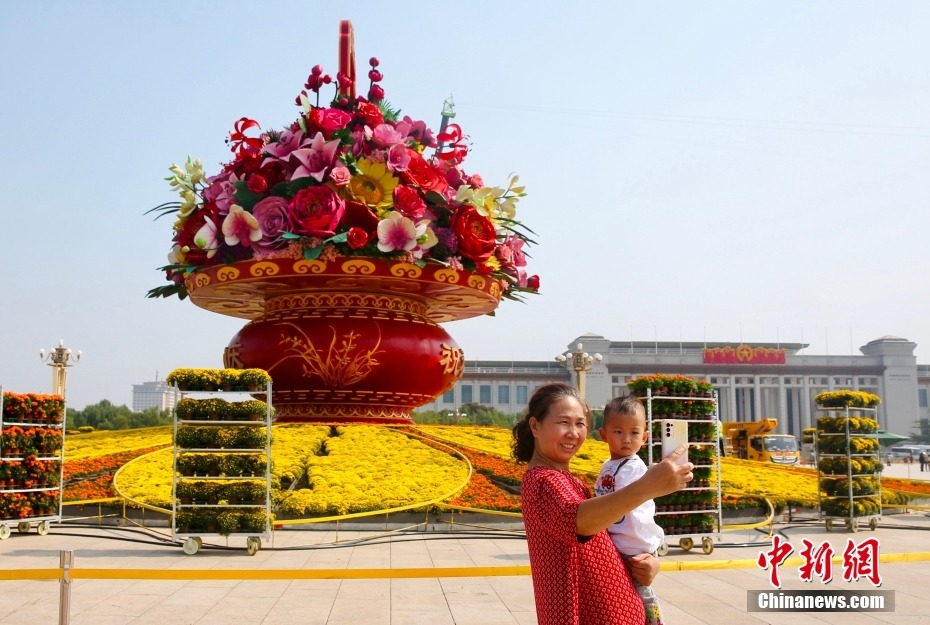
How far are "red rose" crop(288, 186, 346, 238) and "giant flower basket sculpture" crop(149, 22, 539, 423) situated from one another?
0.02m

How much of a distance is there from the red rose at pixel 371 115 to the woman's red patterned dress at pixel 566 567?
1276cm

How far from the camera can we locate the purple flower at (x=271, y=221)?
47.3 ft

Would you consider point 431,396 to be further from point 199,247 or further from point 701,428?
point 701,428

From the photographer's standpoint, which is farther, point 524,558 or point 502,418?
point 502,418

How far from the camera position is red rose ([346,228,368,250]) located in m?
14.0

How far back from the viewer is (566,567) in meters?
3.02

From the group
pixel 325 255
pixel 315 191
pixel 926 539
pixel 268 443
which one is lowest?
pixel 926 539

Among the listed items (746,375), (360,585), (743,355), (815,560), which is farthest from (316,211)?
(746,375)

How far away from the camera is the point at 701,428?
11.0 meters

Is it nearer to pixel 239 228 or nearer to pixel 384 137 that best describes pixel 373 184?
pixel 384 137

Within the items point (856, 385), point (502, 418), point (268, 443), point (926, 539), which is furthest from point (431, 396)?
point (856, 385)

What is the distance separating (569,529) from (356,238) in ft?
37.7

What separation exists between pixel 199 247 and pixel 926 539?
11911mm

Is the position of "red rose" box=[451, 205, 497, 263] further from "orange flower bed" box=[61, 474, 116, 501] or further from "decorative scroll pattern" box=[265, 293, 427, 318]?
"orange flower bed" box=[61, 474, 116, 501]
